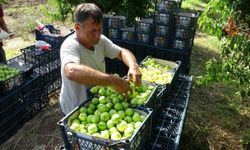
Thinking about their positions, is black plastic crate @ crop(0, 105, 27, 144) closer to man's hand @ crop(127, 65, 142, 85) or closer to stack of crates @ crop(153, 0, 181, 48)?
man's hand @ crop(127, 65, 142, 85)

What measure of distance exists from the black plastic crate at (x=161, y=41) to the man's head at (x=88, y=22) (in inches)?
93.7

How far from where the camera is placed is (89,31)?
2.71 metres

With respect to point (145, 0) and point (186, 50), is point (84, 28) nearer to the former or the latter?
point (186, 50)

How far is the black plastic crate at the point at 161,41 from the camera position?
4950 millimetres

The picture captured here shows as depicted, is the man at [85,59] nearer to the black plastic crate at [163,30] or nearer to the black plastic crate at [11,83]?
the black plastic crate at [11,83]

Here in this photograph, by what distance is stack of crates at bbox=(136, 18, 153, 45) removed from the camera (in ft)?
16.5

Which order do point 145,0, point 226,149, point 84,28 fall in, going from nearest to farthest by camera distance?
1. point 84,28
2. point 226,149
3. point 145,0

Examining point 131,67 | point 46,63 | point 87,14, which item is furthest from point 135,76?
point 46,63

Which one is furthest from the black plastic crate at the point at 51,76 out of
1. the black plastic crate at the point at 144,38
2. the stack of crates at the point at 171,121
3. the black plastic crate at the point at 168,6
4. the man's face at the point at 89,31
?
the man's face at the point at 89,31

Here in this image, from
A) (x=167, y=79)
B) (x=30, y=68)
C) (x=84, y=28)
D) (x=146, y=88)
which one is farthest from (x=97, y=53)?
(x=30, y=68)

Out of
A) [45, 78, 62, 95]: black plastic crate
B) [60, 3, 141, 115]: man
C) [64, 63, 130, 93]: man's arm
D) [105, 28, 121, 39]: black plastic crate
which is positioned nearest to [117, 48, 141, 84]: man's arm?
[60, 3, 141, 115]: man

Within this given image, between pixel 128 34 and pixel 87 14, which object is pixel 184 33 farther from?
pixel 87 14

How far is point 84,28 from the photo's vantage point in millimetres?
2695

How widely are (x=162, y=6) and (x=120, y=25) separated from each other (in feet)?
2.79
